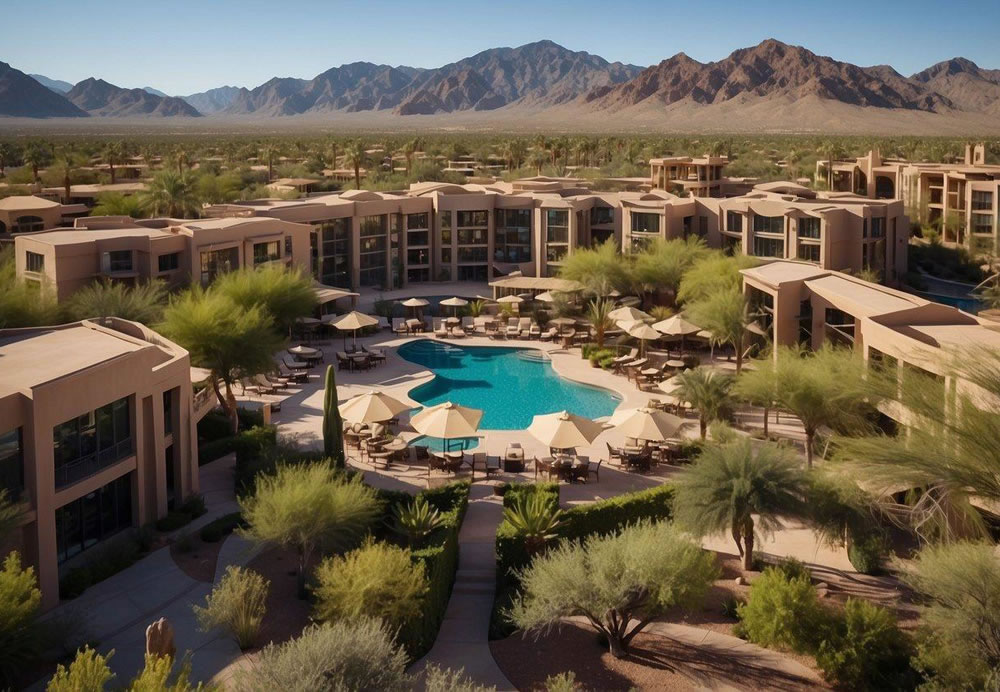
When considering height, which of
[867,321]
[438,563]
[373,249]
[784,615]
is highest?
[373,249]

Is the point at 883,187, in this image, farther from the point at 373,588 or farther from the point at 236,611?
the point at 236,611

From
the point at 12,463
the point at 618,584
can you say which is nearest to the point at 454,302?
the point at 12,463

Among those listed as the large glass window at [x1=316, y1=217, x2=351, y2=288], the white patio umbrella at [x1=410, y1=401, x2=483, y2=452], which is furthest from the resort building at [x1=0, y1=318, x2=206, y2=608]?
the large glass window at [x1=316, y1=217, x2=351, y2=288]

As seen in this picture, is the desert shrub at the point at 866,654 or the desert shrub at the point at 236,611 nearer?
the desert shrub at the point at 866,654

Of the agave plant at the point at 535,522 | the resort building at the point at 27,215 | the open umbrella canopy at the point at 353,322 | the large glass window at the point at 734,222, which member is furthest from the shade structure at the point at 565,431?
the resort building at the point at 27,215

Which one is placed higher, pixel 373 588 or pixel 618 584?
pixel 618 584

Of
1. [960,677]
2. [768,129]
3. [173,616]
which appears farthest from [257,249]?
[768,129]

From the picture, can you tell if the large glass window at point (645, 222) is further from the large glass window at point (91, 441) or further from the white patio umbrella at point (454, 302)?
the large glass window at point (91, 441)
